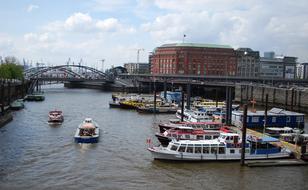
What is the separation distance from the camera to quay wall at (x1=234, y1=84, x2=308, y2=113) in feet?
324

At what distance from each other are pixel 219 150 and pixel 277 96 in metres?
71.7

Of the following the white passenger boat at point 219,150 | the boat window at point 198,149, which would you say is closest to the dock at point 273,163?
the white passenger boat at point 219,150

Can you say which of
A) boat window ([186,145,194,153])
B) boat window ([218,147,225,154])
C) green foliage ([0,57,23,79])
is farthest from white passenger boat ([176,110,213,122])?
green foliage ([0,57,23,79])

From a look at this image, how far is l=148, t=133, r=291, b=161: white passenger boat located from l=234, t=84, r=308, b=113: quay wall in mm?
54274

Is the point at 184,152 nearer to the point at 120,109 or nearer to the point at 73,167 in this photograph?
the point at 73,167

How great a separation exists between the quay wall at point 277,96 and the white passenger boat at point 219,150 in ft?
178

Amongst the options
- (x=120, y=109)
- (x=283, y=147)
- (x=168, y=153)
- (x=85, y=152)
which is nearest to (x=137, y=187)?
(x=168, y=153)

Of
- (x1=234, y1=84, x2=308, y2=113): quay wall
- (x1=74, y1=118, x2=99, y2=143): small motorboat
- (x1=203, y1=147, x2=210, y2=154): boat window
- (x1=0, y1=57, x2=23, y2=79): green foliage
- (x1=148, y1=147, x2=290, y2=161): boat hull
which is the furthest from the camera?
(x1=0, y1=57, x2=23, y2=79): green foliage

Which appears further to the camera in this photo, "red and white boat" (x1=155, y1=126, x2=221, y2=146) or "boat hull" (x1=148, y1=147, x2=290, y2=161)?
"red and white boat" (x1=155, y1=126, x2=221, y2=146)

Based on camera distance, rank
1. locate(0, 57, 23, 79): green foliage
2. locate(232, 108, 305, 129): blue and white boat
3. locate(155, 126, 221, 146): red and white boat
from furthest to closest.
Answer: locate(0, 57, 23, 79): green foliage → locate(232, 108, 305, 129): blue and white boat → locate(155, 126, 221, 146): red and white boat

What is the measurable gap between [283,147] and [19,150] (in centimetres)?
2703

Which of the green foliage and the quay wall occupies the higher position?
the green foliage

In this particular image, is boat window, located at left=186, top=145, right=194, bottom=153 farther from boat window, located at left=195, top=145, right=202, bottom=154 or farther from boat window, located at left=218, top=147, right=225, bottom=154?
boat window, located at left=218, top=147, right=225, bottom=154

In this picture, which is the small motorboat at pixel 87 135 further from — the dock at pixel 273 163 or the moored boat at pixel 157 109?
the moored boat at pixel 157 109
